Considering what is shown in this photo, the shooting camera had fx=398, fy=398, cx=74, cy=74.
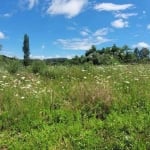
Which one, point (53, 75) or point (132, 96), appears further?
point (53, 75)

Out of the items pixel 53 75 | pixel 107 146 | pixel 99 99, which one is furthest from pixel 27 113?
pixel 53 75

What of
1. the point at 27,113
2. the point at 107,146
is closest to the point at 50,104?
the point at 27,113

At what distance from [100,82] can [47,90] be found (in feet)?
5.05

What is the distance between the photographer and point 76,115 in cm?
834

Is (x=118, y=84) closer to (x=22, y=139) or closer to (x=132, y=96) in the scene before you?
(x=132, y=96)

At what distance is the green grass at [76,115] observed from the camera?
23.0ft

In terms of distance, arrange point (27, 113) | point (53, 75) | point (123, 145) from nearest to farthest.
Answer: point (123, 145)
point (27, 113)
point (53, 75)

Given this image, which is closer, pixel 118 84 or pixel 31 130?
pixel 31 130

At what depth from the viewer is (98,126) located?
302 inches

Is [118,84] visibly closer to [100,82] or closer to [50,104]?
[100,82]

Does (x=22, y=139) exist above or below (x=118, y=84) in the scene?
below

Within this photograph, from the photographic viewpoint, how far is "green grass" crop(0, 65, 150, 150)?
700 centimetres

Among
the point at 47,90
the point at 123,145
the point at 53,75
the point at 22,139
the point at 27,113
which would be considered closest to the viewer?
the point at 123,145

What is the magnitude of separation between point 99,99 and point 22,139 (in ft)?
7.13
